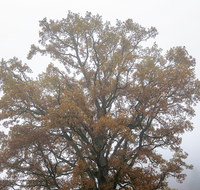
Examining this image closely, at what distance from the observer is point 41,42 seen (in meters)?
10.1

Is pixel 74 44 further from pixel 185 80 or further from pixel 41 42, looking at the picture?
pixel 185 80

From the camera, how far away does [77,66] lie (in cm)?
1088

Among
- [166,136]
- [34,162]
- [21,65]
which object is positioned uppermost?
[21,65]

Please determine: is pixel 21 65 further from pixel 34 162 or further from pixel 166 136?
pixel 166 136

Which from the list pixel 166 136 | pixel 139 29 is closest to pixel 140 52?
pixel 139 29

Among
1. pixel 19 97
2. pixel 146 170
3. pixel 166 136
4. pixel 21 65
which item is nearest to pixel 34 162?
pixel 19 97

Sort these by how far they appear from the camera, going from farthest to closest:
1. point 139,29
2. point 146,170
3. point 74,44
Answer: point 74,44
point 139,29
point 146,170

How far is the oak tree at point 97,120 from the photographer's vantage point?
564cm

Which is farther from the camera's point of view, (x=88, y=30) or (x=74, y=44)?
(x=74, y=44)

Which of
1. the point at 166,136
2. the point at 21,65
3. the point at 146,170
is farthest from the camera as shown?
the point at 21,65

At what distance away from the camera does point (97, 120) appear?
21.6 feet

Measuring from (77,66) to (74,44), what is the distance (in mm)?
1809

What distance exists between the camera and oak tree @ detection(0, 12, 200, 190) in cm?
564

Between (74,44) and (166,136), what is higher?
(74,44)
